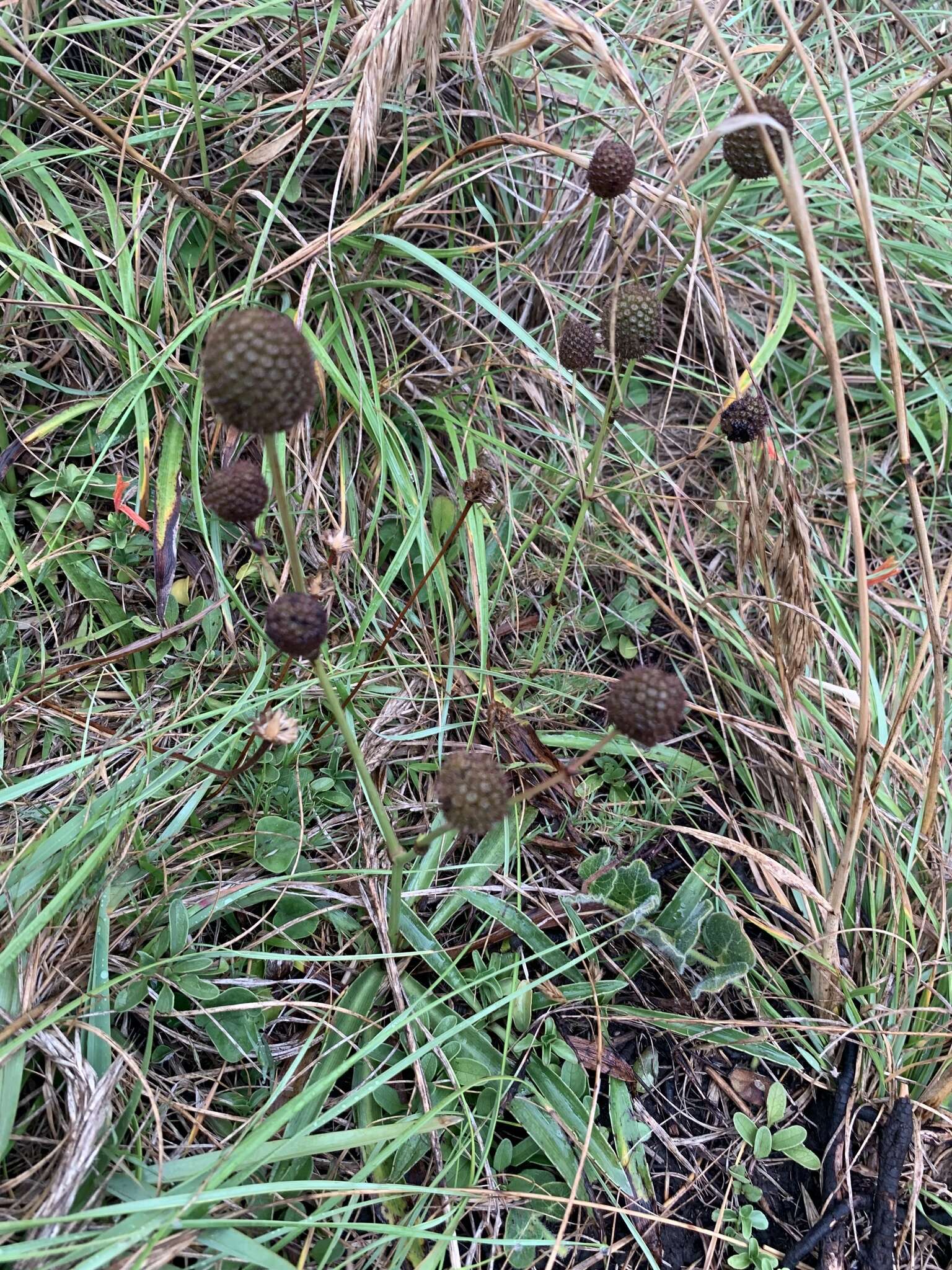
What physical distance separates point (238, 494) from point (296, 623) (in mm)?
299

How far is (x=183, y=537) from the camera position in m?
2.14

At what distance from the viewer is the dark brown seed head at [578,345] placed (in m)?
2.02

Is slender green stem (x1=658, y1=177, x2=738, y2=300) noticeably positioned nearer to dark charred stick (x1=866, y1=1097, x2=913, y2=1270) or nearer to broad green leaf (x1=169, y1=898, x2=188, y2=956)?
broad green leaf (x1=169, y1=898, x2=188, y2=956)

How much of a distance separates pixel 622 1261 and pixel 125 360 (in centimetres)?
224

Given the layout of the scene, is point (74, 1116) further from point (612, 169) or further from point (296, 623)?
point (612, 169)

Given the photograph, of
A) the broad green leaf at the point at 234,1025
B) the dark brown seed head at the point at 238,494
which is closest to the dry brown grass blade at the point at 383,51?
the dark brown seed head at the point at 238,494

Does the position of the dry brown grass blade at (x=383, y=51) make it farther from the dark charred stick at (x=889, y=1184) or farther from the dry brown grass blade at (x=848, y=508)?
the dark charred stick at (x=889, y=1184)

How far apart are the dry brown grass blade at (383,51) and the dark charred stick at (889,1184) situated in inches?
95.8

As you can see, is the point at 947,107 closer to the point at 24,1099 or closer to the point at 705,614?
the point at 705,614

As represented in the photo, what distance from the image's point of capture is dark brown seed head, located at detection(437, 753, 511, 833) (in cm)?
128

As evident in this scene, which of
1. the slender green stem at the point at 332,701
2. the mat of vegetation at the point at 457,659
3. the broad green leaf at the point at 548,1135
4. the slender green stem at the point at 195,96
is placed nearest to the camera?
the slender green stem at the point at 332,701

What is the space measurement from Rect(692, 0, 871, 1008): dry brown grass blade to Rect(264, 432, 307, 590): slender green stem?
880mm

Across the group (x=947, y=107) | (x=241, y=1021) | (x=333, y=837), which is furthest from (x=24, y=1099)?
(x=947, y=107)

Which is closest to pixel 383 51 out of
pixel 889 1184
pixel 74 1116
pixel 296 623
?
pixel 296 623
